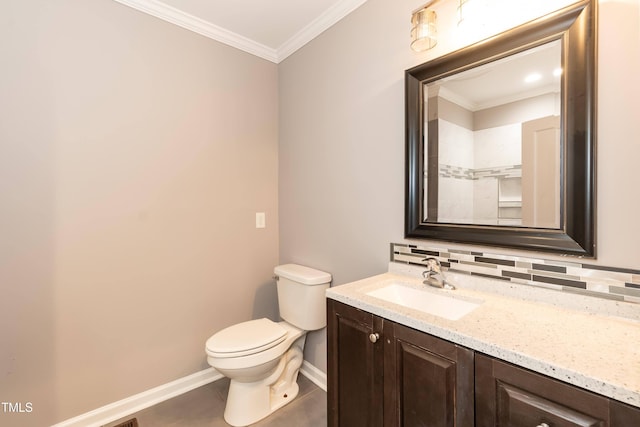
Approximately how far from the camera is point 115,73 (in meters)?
1.68

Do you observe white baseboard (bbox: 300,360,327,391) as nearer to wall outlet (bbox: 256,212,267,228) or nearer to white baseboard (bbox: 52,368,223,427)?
white baseboard (bbox: 52,368,223,427)

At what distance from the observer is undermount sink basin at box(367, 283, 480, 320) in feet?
3.92

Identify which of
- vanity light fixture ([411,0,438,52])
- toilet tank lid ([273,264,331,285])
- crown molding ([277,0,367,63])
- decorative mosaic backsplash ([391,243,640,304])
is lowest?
toilet tank lid ([273,264,331,285])

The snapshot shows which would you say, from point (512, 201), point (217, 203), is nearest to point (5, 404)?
point (217, 203)

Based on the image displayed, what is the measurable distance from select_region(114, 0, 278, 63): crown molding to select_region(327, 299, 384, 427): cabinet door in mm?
1967

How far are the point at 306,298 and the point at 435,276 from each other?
846mm

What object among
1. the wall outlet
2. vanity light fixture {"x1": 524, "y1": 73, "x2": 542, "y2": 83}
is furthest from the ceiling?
the wall outlet

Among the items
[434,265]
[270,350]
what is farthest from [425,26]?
[270,350]

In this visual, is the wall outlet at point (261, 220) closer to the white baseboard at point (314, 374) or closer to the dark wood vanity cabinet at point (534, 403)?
the white baseboard at point (314, 374)

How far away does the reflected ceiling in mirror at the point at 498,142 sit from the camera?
106 centimetres

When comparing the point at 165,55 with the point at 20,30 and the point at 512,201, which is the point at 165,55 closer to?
the point at 20,30

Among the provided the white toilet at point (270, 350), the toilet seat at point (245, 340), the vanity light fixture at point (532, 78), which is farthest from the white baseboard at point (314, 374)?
the vanity light fixture at point (532, 78)

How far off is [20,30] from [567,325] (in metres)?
2.65

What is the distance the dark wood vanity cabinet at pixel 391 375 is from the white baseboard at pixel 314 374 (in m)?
0.73
